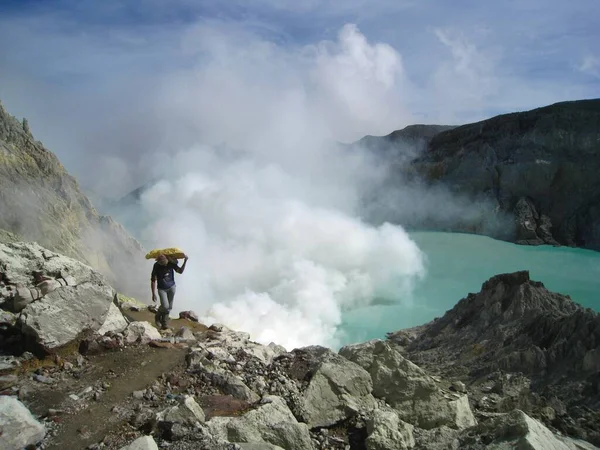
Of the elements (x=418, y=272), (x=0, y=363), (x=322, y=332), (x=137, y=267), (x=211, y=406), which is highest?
(x=418, y=272)

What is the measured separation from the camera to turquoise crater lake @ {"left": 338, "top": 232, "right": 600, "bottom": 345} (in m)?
19.5

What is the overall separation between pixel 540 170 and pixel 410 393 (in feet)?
111

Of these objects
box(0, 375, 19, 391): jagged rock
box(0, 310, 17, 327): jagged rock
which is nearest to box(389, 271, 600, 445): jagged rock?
box(0, 375, 19, 391): jagged rock

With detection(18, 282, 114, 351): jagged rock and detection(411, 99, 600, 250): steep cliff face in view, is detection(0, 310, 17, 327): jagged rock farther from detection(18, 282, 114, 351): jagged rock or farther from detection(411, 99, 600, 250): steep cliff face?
detection(411, 99, 600, 250): steep cliff face

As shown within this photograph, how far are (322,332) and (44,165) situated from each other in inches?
430

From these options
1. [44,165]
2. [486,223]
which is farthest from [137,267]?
[486,223]

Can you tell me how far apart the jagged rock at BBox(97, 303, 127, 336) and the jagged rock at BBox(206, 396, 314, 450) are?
2621 millimetres

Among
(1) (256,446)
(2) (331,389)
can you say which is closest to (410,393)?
(2) (331,389)

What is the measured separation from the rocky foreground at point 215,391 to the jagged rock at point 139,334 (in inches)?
0.8

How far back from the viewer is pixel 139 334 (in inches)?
266

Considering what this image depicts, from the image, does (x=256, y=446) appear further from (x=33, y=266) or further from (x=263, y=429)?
(x=33, y=266)

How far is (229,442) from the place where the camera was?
4.44 metres

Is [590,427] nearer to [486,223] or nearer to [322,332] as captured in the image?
[322,332]

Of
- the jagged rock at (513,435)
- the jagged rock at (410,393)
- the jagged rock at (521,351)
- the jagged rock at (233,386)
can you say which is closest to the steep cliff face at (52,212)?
the jagged rock at (233,386)
